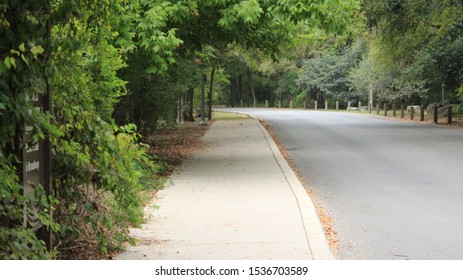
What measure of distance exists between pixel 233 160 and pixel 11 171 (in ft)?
39.5

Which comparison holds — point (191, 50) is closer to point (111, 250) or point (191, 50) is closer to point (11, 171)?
point (111, 250)

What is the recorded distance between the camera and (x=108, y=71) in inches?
355

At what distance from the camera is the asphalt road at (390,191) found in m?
7.45

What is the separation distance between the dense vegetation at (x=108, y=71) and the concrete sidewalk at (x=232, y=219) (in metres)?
0.54

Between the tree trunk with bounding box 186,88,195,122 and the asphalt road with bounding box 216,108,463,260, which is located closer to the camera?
the asphalt road with bounding box 216,108,463,260

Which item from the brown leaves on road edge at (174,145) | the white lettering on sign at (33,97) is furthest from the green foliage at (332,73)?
the white lettering on sign at (33,97)

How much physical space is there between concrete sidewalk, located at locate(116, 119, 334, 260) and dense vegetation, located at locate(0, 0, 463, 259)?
21.1 inches

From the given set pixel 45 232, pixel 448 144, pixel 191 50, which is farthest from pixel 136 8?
pixel 448 144

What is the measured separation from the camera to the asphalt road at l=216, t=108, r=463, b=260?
7.45m

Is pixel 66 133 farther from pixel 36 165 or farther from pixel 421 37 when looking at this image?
pixel 421 37

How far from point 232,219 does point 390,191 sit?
3.82 metres

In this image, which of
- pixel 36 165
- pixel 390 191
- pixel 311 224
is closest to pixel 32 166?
pixel 36 165

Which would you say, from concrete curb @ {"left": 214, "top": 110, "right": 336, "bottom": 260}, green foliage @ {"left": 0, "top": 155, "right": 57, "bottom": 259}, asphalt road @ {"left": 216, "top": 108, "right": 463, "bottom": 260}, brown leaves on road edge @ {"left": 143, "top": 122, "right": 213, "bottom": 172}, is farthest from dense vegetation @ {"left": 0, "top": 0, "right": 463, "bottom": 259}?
asphalt road @ {"left": 216, "top": 108, "right": 463, "bottom": 260}

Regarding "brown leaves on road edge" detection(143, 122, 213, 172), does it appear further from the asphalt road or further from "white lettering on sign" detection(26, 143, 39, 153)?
"white lettering on sign" detection(26, 143, 39, 153)
